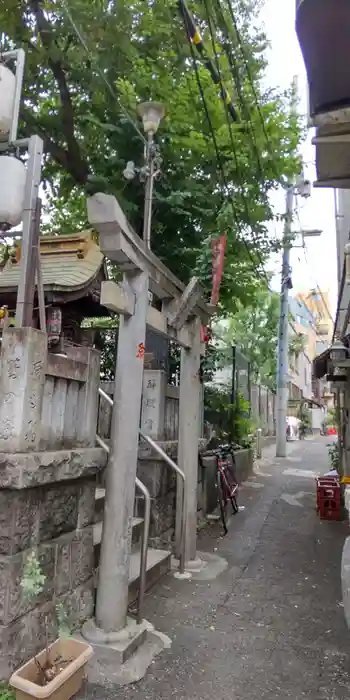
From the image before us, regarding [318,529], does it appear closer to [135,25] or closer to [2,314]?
[2,314]

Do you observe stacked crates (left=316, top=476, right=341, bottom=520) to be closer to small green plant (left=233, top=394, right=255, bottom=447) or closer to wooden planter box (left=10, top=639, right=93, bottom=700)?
small green plant (left=233, top=394, right=255, bottom=447)

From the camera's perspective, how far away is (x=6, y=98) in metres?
3.75

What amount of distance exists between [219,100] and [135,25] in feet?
6.22

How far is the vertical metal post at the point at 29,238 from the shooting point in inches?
139

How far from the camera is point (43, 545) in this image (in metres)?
3.54

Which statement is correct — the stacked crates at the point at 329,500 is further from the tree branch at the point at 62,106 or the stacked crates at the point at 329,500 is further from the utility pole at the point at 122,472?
the tree branch at the point at 62,106

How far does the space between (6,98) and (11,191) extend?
836 mm

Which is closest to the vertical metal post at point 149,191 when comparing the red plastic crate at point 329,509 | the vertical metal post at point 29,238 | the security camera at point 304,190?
the vertical metal post at point 29,238

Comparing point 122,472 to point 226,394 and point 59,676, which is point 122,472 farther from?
point 226,394

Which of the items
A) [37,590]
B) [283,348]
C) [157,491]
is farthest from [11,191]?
[283,348]

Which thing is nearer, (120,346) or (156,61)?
(120,346)

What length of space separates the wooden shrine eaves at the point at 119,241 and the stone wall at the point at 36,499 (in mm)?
1025

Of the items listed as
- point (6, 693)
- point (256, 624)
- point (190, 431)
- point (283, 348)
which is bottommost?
point (256, 624)

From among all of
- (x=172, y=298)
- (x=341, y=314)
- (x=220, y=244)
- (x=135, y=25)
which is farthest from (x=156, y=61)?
(x=341, y=314)
